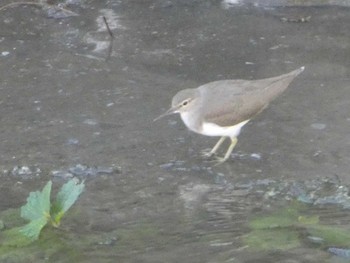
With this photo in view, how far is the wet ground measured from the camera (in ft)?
17.0

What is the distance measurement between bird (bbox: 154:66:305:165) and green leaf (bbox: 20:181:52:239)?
1.65 m

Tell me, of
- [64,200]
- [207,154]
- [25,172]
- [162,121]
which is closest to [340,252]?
[64,200]

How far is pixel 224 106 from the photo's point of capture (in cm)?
630

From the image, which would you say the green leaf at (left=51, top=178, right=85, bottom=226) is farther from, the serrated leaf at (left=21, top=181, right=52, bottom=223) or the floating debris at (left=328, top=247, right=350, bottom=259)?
the floating debris at (left=328, top=247, right=350, bottom=259)

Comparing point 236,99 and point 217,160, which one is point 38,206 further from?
point 236,99

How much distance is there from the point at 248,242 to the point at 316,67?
3195 mm

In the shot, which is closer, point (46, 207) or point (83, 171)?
point (46, 207)

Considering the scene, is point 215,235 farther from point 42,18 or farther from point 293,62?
point 42,18

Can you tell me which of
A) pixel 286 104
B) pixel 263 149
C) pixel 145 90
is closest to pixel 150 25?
pixel 145 90

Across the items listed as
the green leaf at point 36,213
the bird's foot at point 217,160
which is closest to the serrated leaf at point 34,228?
the green leaf at point 36,213

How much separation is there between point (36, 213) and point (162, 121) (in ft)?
6.98

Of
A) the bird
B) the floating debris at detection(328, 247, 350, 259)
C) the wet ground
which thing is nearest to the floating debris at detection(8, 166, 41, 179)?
the wet ground

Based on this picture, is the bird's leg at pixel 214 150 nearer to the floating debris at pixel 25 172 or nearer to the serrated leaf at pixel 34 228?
the floating debris at pixel 25 172

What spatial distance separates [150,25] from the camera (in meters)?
8.45
